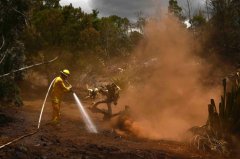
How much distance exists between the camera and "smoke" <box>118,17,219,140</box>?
506 inches

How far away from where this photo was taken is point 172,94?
17.8 metres

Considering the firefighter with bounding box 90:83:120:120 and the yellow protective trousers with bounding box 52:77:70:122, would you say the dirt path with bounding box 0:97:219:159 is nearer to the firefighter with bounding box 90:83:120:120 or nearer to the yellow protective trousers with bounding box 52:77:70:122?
the yellow protective trousers with bounding box 52:77:70:122

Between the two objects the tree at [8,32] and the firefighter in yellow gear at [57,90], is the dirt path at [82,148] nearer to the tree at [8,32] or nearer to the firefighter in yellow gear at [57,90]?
the firefighter in yellow gear at [57,90]

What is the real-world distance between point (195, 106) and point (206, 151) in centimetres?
624

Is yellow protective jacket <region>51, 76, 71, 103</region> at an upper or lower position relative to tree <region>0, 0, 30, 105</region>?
lower

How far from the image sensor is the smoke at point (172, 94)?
12861 mm

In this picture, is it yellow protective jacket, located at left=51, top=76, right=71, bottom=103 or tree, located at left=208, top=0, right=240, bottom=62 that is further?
tree, located at left=208, top=0, right=240, bottom=62

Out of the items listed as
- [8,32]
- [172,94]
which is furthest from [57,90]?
[172,94]

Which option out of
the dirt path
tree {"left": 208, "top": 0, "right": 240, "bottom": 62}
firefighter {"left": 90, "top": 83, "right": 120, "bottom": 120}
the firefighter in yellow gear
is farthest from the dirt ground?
tree {"left": 208, "top": 0, "right": 240, "bottom": 62}

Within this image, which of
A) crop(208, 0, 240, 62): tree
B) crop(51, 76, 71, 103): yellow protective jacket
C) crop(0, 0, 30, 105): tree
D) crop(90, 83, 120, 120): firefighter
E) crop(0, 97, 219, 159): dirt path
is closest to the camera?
crop(0, 97, 219, 159): dirt path

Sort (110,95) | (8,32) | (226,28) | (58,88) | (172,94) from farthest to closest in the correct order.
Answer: (226,28)
(172,94)
(110,95)
(8,32)
(58,88)

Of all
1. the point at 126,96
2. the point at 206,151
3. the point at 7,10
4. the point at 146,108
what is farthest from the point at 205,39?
the point at 206,151

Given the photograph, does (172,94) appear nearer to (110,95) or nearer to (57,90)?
(110,95)

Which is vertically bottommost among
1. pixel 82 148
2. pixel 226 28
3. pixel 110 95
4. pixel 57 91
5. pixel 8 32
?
pixel 82 148
